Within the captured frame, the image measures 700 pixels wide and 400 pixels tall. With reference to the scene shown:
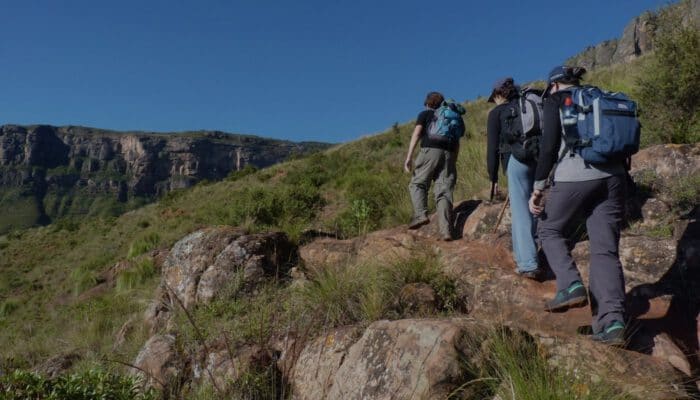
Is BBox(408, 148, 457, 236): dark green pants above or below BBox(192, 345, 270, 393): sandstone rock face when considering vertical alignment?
above

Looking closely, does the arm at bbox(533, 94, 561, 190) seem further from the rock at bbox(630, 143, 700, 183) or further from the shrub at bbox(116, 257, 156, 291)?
the shrub at bbox(116, 257, 156, 291)

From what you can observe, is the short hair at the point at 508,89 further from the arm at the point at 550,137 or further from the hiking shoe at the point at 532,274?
the hiking shoe at the point at 532,274

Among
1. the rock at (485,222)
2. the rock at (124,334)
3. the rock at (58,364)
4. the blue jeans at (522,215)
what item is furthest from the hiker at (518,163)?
the rock at (58,364)

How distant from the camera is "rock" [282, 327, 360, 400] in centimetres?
319

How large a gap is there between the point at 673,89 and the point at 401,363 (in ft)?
25.1

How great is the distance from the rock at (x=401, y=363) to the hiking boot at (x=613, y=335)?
0.90 metres

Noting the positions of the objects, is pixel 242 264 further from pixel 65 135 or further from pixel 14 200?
pixel 65 135

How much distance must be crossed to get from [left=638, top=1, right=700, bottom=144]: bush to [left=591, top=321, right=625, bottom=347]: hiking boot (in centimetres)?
481

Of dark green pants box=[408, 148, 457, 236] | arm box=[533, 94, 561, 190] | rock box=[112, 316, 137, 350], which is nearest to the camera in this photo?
arm box=[533, 94, 561, 190]

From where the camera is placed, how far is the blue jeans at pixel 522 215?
4.11 metres

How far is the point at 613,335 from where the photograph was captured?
9.32 feet

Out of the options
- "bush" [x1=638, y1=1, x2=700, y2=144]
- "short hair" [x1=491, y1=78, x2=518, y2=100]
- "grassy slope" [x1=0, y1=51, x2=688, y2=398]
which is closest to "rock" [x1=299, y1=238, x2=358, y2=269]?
"grassy slope" [x1=0, y1=51, x2=688, y2=398]

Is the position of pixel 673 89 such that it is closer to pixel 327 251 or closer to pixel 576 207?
pixel 576 207

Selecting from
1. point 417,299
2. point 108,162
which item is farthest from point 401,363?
point 108,162
